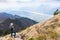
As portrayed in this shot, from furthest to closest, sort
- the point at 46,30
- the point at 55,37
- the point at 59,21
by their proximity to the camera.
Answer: the point at 59,21
the point at 46,30
the point at 55,37

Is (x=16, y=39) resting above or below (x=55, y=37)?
below

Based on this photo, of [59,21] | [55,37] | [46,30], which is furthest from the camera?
[59,21]

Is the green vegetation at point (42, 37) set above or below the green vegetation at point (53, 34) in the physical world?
below

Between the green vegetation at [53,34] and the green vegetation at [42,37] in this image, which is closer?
Answer: the green vegetation at [53,34]

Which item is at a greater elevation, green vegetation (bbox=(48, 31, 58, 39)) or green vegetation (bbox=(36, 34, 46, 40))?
green vegetation (bbox=(48, 31, 58, 39))

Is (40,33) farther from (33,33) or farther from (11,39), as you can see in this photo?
(11,39)

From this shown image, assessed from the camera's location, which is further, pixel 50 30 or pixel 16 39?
pixel 16 39

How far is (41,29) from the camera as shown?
3862 centimetres

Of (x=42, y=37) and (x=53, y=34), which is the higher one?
(x=53, y=34)

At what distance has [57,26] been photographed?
37.8 m

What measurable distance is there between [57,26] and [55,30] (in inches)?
65.5

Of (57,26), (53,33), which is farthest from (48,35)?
(57,26)

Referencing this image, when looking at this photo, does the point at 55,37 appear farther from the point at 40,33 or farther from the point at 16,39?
the point at 16,39

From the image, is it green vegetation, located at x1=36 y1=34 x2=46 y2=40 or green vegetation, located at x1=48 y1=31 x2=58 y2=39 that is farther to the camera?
green vegetation, located at x1=36 y1=34 x2=46 y2=40
